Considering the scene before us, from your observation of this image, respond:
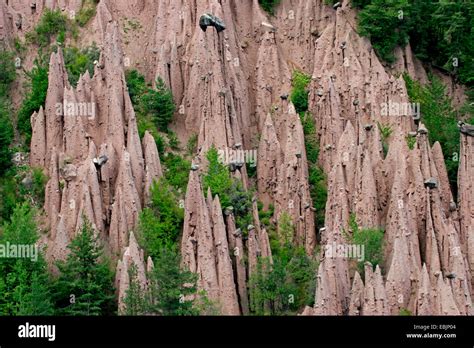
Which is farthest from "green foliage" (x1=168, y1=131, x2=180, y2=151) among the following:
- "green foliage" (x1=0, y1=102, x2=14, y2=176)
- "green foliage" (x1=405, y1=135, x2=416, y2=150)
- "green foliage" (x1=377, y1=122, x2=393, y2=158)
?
"green foliage" (x1=405, y1=135, x2=416, y2=150)

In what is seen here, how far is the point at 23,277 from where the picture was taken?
140 feet

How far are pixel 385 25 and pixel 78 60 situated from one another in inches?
479

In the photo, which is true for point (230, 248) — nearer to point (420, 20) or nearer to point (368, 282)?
point (368, 282)

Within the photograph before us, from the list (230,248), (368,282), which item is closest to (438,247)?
(368,282)

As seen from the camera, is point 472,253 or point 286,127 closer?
point 472,253

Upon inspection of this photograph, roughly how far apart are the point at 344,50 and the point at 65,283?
580 inches

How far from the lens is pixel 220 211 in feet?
145

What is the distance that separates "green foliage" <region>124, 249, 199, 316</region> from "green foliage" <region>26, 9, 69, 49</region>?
13838 millimetres

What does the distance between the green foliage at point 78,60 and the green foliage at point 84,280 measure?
839cm

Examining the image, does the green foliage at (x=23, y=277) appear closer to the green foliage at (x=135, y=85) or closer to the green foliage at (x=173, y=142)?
the green foliage at (x=173, y=142)

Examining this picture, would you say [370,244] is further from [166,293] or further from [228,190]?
[166,293]

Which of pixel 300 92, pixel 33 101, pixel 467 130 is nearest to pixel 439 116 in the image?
Answer: pixel 467 130

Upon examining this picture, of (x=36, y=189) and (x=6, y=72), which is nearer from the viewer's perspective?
(x=36, y=189)

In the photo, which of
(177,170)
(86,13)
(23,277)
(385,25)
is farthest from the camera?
(86,13)
